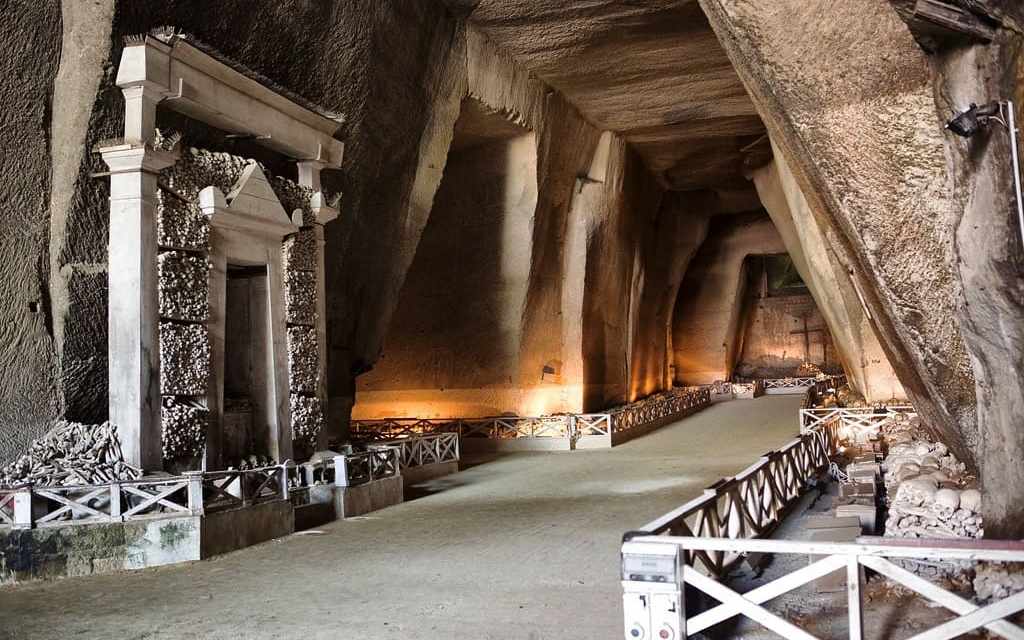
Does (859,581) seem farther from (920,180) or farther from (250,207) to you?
(250,207)

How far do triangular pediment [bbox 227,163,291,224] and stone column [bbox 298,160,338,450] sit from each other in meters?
0.76

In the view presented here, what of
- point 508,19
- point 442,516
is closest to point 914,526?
point 442,516

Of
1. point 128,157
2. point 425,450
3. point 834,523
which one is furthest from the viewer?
point 425,450

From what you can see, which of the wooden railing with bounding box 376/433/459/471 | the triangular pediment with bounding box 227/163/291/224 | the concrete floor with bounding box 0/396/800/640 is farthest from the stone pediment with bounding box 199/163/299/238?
the wooden railing with bounding box 376/433/459/471

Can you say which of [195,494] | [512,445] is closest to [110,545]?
[195,494]

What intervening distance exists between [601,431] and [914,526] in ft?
40.5

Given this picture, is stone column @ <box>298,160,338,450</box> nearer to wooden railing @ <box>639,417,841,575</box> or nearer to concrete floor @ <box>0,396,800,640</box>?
concrete floor @ <box>0,396,800,640</box>

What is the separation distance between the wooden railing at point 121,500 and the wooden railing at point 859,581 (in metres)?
5.22

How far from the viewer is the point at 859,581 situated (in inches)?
165

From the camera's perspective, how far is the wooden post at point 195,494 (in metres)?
8.14

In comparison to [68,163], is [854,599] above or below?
below

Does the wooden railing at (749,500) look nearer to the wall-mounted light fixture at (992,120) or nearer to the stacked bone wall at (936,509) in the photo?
the stacked bone wall at (936,509)

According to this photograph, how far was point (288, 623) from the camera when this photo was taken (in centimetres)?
594

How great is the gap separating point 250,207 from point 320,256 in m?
1.61
